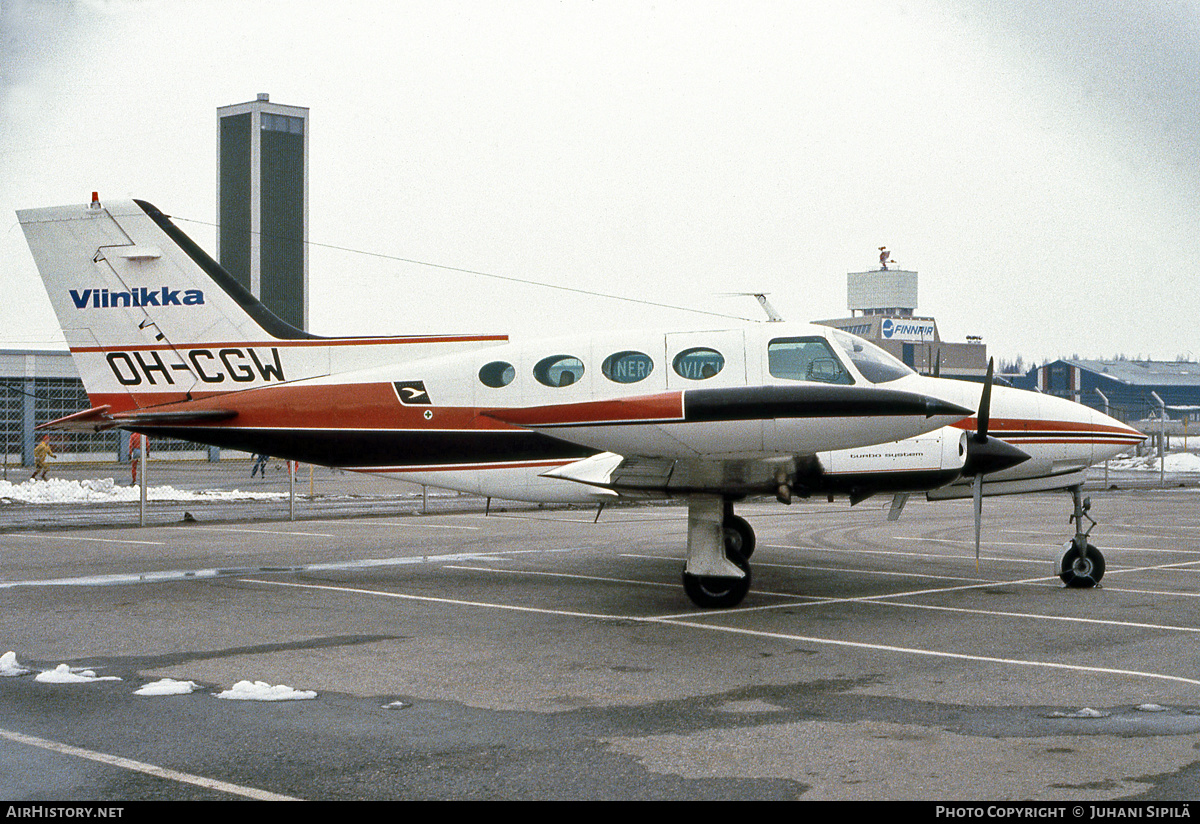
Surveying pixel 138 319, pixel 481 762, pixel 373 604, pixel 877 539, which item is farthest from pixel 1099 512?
pixel 481 762

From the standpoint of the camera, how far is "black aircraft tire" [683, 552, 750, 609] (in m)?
11.5

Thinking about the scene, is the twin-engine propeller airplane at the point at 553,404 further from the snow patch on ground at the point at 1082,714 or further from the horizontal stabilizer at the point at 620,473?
the snow patch on ground at the point at 1082,714

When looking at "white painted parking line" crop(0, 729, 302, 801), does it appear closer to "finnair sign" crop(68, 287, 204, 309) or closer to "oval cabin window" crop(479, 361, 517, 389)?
"oval cabin window" crop(479, 361, 517, 389)

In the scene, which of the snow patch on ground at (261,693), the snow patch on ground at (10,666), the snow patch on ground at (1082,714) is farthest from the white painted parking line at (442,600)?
the snow patch on ground at (1082,714)

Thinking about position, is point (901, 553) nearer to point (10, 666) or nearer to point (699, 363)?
point (699, 363)

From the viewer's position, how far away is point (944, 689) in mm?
7762

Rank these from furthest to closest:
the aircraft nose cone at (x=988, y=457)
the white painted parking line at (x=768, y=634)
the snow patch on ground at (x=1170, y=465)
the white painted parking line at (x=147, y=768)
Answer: the snow patch on ground at (x=1170, y=465) < the aircraft nose cone at (x=988, y=457) < the white painted parking line at (x=768, y=634) < the white painted parking line at (x=147, y=768)

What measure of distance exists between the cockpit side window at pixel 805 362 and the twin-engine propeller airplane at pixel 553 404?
→ 0.02 metres

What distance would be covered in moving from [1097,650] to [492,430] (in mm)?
7024

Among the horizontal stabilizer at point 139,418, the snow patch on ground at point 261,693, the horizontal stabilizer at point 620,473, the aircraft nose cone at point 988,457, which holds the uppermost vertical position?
the horizontal stabilizer at point 139,418

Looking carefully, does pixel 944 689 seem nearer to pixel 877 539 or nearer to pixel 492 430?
pixel 492 430

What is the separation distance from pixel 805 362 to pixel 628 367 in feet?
6.38

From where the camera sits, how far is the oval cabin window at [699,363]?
1211 cm

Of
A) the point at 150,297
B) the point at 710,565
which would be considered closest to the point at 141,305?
the point at 150,297
